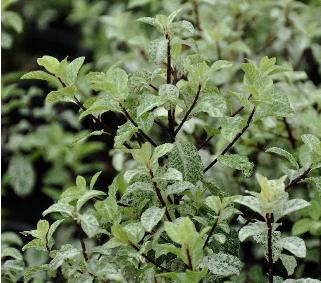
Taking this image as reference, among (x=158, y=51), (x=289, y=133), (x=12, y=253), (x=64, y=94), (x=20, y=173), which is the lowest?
(x=20, y=173)

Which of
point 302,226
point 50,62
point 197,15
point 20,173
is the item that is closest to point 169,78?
point 50,62

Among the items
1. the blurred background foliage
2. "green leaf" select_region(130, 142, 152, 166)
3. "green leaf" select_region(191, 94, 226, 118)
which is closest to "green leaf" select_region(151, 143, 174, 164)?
"green leaf" select_region(130, 142, 152, 166)

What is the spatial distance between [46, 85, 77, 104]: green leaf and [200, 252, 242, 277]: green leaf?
1.62 feet

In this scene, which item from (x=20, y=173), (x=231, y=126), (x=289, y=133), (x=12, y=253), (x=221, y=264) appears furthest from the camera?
(x=20, y=173)

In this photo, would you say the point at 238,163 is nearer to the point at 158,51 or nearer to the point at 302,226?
the point at 158,51

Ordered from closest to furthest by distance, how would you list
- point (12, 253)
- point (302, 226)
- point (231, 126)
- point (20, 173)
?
point (231, 126)
point (12, 253)
point (302, 226)
point (20, 173)

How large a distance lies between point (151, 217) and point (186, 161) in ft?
0.68

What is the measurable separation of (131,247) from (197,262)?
162 mm

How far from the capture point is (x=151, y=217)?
54.9 inches

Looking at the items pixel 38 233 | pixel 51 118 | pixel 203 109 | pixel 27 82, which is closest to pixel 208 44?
pixel 51 118

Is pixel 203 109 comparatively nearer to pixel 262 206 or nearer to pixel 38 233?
pixel 262 206

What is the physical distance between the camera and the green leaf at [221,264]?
140 cm

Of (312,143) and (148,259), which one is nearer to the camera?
(148,259)

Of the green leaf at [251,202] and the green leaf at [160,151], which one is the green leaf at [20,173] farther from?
the green leaf at [251,202]
